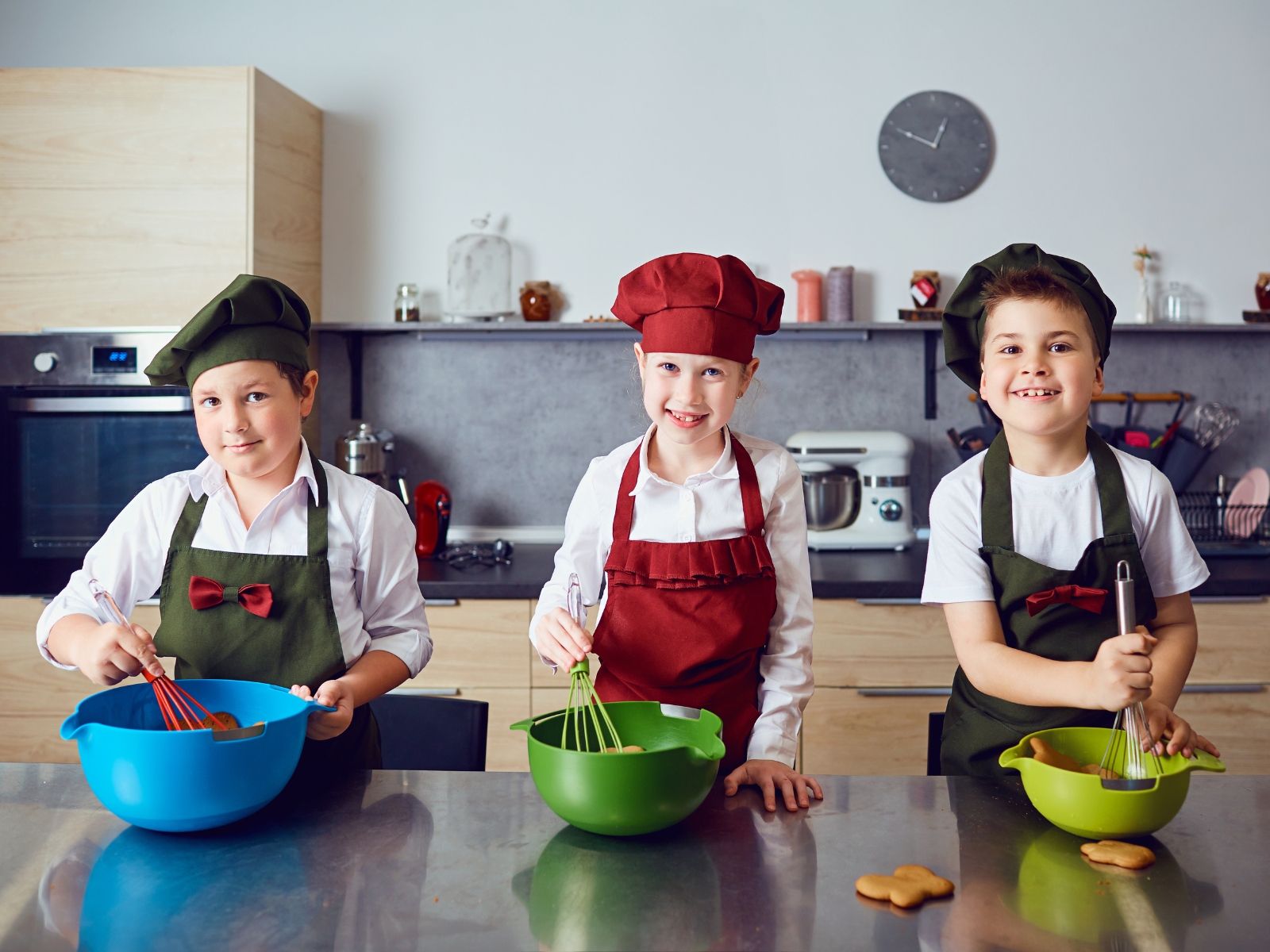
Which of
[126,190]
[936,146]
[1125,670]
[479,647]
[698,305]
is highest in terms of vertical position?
[936,146]

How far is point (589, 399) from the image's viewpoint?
2840mm

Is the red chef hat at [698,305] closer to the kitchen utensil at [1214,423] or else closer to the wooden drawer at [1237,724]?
the wooden drawer at [1237,724]

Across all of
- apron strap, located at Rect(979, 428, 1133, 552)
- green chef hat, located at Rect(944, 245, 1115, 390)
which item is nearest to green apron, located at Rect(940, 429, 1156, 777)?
apron strap, located at Rect(979, 428, 1133, 552)

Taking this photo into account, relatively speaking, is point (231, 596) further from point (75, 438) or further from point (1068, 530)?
point (75, 438)

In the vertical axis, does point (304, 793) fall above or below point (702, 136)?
below

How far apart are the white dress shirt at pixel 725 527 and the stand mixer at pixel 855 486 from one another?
1.16 m

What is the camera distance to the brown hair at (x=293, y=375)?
1177 mm

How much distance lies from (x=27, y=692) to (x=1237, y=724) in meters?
2.69

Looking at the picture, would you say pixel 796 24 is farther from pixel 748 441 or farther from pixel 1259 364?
pixel 748 441

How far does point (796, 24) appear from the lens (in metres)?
2.69

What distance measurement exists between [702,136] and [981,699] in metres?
1.90

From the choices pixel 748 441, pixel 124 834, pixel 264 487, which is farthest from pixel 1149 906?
pixel 264 487

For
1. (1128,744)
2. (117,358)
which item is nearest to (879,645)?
(1128,744)

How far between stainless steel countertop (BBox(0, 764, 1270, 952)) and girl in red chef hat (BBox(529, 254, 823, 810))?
27cm
